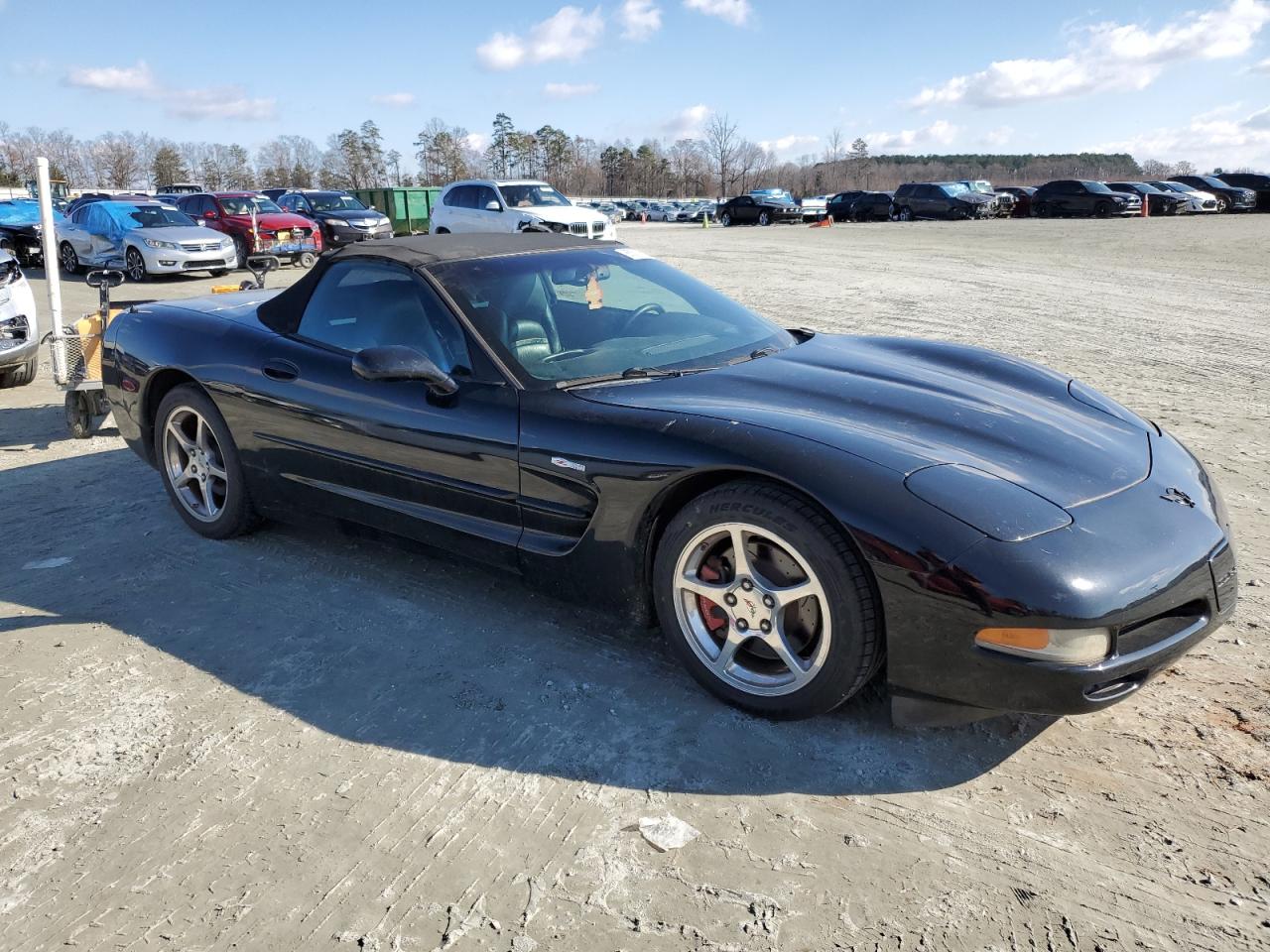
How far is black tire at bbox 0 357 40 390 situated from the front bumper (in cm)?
833

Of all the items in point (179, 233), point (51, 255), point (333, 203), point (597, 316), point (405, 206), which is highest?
A: point (405, 206)

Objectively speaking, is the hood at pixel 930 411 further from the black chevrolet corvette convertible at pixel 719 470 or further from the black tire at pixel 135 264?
the black tire at pixel 135 264

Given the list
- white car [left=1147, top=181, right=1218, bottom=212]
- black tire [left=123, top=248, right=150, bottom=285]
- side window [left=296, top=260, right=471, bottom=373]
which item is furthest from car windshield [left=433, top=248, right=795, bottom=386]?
white car [left=1147, top=181, right=1218, bottom=212]

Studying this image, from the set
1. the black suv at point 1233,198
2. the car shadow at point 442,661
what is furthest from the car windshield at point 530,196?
the black suv at point 1233,198

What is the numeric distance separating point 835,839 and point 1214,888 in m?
0.86

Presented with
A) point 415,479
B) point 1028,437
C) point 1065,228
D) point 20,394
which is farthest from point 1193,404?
point 1065,228

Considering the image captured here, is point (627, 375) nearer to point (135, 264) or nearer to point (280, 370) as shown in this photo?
point (280, 370)

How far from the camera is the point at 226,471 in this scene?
4.51 meters

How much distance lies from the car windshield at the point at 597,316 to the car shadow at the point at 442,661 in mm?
874

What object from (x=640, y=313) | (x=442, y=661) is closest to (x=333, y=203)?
(x=640, y=313)

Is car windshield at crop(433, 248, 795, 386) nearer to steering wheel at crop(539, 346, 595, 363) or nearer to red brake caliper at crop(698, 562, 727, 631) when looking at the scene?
steering wheel at crop(539, 346, 595, 363)

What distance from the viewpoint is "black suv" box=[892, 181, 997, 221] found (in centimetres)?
3791

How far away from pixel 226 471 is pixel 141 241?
1512 cm

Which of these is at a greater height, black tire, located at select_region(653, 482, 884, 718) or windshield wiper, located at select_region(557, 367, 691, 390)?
windshield wiper, located at select_region(557, 367, 691, 390)
